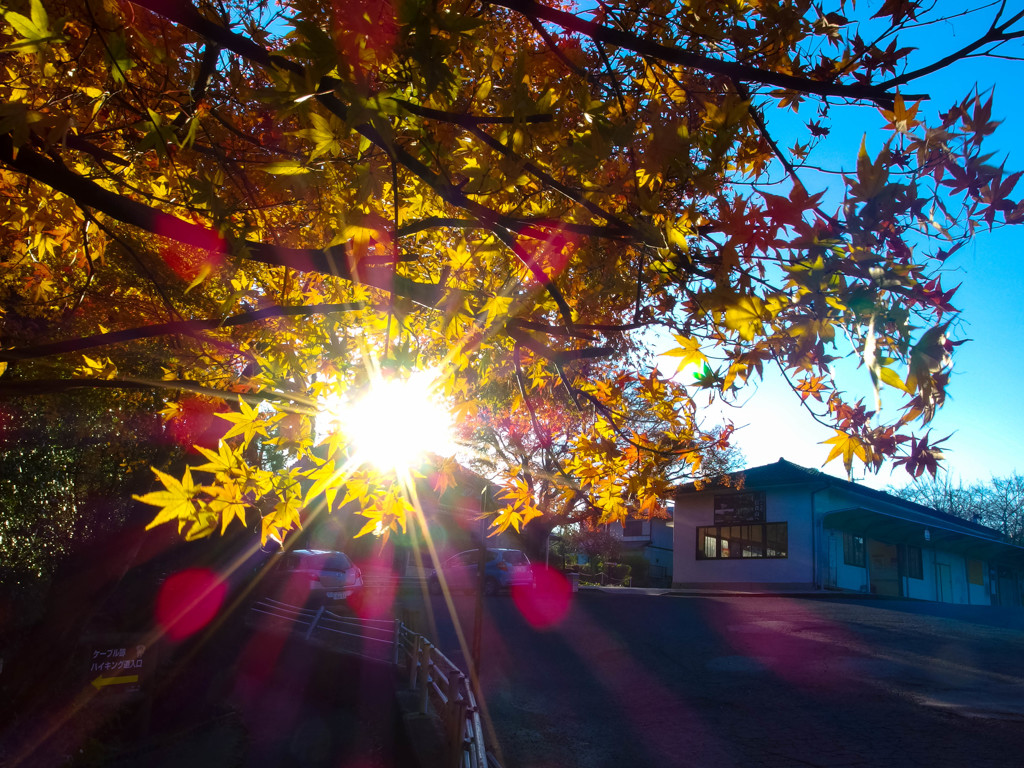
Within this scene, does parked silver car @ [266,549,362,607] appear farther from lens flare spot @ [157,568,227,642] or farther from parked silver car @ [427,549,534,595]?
lens flare spot @ [157,568,227,642]

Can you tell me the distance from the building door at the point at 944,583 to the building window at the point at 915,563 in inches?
55.6

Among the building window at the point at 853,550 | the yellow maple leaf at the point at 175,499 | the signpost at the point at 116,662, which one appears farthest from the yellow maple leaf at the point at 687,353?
the building window at the point at 853,550

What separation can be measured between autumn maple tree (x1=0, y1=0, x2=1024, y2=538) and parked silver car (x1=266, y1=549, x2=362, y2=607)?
11.8 metres

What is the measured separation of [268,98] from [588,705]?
8.43 metres

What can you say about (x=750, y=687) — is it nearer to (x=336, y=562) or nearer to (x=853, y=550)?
(x=336, y=562)

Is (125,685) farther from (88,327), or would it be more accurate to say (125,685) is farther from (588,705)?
(588,705)

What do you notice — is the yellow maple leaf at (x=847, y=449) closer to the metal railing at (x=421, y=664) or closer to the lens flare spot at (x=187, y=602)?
the metal railing at (x=421, y=664)

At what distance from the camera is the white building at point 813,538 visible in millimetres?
21953

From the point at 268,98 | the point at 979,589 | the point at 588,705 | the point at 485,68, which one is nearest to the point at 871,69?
the point at 485,68

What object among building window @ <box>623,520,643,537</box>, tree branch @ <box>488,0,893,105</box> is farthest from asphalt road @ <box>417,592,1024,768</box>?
building window @ <box>623,520,643,537</box>

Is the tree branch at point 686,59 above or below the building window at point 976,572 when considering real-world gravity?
above

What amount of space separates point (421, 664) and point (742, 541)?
765 inches

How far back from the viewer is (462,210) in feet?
Result: 9.08

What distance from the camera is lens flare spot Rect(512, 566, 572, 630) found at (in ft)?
47.5
